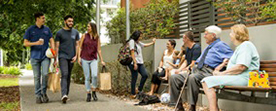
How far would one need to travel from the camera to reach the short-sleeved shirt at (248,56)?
5.34m

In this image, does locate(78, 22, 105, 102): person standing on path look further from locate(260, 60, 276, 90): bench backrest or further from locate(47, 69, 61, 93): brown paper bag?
locate(260, 60, 276, 90): bench backrest

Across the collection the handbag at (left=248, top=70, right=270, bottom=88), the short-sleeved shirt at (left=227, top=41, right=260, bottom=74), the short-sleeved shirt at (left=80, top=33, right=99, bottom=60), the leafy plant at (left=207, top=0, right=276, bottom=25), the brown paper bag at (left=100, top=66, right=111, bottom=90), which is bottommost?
the brown paper bag at (left=100, top=66, right=111, bottom=90)

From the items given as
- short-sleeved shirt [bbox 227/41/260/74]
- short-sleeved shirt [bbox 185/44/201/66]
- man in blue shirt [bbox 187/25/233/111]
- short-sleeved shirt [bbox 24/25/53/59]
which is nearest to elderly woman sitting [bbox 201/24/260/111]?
short-sleeved shirt [bbox 227/41/260/74]

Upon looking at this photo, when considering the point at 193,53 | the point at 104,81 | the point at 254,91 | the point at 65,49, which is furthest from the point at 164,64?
the point at 254,91

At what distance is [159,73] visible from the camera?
30.7ft

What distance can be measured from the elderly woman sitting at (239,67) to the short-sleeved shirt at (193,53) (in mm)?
1751

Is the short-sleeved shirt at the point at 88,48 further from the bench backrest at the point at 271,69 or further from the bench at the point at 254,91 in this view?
the bench backrest at the point at 271,69

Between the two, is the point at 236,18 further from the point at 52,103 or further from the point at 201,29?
the point at 52,103

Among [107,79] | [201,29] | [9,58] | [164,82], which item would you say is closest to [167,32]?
[201,29]

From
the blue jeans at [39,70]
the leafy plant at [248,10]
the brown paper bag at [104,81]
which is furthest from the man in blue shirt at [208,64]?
the blue jeans at [39,70]

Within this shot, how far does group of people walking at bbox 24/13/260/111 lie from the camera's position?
17.9 feet

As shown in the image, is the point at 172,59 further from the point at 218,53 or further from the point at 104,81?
the point at 218,53

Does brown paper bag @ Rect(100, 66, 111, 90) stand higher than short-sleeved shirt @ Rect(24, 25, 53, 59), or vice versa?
short-sleeved shirt @ Rect(24, 25, 53, 59)

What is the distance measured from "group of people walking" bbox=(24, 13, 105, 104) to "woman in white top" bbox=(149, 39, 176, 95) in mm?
1845
